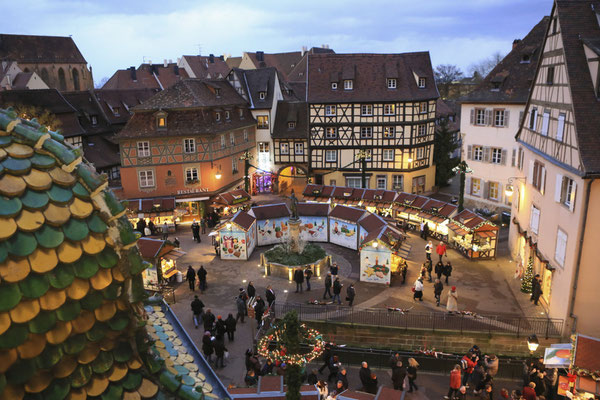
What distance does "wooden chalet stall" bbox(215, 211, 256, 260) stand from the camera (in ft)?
81.3

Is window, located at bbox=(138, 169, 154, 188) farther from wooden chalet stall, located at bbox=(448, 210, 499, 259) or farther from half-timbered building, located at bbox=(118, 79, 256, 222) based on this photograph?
wooden chalet stall, located at bbox=(448, 210, 499, 259)

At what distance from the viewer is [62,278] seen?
3.42 m

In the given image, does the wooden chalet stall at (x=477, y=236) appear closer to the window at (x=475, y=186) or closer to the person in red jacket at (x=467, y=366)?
the window at (x=475, y=186)

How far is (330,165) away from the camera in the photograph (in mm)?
40062

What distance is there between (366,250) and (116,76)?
155 ft

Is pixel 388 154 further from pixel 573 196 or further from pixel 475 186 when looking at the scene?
pixel 573 196

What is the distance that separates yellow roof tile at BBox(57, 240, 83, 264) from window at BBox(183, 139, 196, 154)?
3122cm

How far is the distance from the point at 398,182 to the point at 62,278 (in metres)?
37.1

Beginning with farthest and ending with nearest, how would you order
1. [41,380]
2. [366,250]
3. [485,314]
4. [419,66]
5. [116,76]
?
1. [116,76]
2. [419,66]
3. [366,250]
4. [485,314]
5. [41,380]

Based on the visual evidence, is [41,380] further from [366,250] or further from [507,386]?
[366,250]

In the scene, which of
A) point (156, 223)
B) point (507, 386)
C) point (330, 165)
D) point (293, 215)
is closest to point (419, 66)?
point (330, 165)

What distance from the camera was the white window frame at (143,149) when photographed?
33.1 meters

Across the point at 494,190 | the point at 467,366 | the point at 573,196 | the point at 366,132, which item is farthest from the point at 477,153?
Result: the point at 467,366

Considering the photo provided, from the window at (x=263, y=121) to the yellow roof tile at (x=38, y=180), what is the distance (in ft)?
129
